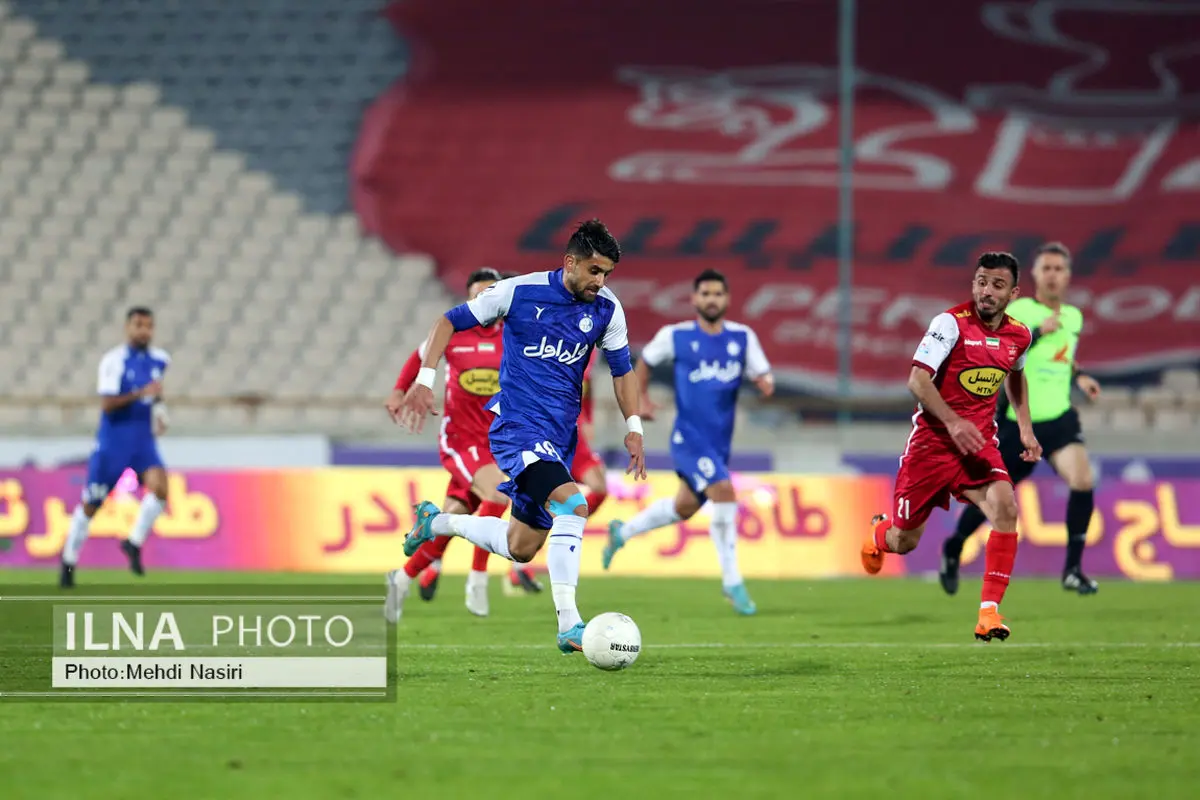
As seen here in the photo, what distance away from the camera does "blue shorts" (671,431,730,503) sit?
1138 centimetres

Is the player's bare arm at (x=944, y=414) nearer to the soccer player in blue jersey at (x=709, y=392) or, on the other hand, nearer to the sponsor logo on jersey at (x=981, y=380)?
the sponsor logo on jersey at (x=981, y=380)

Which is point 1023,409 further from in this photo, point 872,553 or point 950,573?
point 950,573

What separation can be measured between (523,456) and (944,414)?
2.03m

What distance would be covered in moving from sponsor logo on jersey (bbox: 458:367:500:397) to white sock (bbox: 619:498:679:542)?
1.88 meters

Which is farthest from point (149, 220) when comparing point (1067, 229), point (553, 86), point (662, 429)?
point (1067, 229)

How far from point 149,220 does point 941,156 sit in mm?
10415

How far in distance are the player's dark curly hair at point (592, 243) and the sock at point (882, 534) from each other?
260 cm

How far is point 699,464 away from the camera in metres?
11.4

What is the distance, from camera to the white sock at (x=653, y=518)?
1186cm

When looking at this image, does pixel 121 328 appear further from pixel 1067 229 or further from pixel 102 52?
pixel 1067 229

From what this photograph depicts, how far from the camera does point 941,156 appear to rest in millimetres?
23234

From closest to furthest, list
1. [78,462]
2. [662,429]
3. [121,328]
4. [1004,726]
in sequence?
1. [1004,726]
2. [78,462]
3. [662,429]
4. [121,328]

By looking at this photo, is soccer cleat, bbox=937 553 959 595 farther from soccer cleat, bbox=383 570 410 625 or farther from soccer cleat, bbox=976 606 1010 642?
soccer cleat, bbox=383 570 410 625

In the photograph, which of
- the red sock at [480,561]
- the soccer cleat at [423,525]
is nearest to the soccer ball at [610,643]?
the soccer cleat at [423,525]
